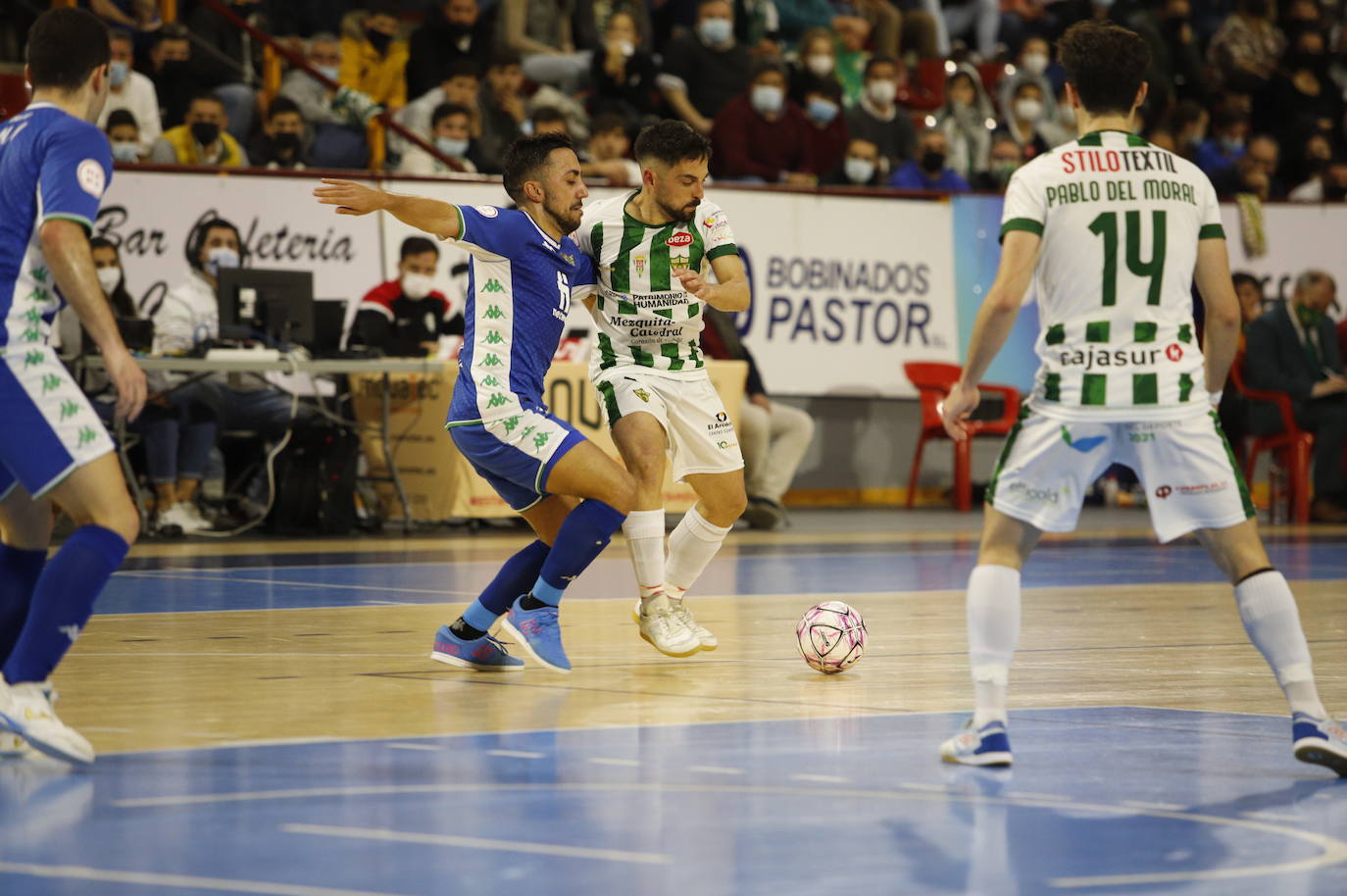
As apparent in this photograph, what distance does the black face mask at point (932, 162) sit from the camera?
16.6 m

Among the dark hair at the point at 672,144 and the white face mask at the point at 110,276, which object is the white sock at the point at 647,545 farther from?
the white face mask at the point at 110,276

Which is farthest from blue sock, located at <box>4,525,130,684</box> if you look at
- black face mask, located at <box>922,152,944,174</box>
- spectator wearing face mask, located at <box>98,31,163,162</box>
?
black face mask, located at <box>922,152,944,174</box>

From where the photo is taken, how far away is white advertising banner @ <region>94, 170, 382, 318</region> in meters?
13.4

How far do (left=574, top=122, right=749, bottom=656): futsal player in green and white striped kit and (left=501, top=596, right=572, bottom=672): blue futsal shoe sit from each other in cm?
55

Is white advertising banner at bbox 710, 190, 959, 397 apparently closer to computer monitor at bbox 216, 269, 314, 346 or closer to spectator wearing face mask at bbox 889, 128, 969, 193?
spectator wearing face mask at bbox 889, 128, 969, 193

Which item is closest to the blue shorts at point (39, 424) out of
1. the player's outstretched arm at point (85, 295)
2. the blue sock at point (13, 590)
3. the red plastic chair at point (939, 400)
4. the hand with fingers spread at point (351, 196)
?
the player's outstretched arm at point (85, 295)

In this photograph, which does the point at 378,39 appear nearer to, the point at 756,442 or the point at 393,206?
the point at 756,442

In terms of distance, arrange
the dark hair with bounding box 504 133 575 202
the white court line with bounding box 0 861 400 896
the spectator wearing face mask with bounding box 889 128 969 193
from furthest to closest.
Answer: the spectator wearing face mask with bounding box 889 128 969 193
the dark hair with bounding box 504 133 575 202
the white court line with bounding box 0 861 400 896

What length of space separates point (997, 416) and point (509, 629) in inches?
413

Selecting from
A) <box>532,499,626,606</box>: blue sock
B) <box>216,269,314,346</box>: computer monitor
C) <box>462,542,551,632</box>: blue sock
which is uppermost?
<box>216,269,314,346</box>: computer monitor

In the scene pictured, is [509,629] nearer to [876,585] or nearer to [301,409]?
[876,585]

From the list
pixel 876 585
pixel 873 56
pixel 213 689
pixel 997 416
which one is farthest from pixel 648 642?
pixel 873 56

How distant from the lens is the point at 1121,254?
4680 mm

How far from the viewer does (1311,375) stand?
15.8 meters
